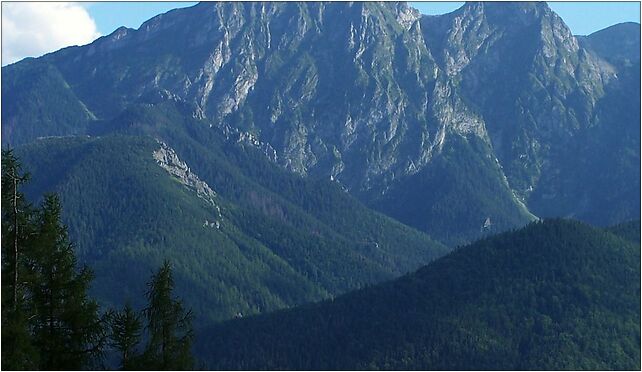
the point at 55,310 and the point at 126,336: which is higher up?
the point at 55,310

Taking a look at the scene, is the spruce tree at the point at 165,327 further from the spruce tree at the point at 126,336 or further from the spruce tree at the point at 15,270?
the spruce tree at the point at 15,270

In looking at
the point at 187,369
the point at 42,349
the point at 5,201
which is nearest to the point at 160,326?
the point at 187,369

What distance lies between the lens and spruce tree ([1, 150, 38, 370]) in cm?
5147

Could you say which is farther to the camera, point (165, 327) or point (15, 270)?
point (165, 327)

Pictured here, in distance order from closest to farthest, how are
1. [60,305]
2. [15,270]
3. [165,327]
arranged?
[15,270] < [60,305] < [165,327]

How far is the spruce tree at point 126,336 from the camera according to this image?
56469 mm

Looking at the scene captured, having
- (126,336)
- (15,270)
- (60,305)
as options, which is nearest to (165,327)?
(126,336)

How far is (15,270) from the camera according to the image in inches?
2119

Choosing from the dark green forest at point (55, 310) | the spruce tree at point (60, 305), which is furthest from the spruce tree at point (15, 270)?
the spruce tree at point (60, 305)

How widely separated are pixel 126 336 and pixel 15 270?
275 inches

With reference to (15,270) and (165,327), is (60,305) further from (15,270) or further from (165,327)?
(165,327)

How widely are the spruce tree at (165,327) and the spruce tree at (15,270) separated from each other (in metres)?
6.80

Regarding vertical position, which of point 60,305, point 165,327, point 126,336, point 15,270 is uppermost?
point 15,270

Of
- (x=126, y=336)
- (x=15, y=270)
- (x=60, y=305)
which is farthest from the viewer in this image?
(x=126, y=336)
